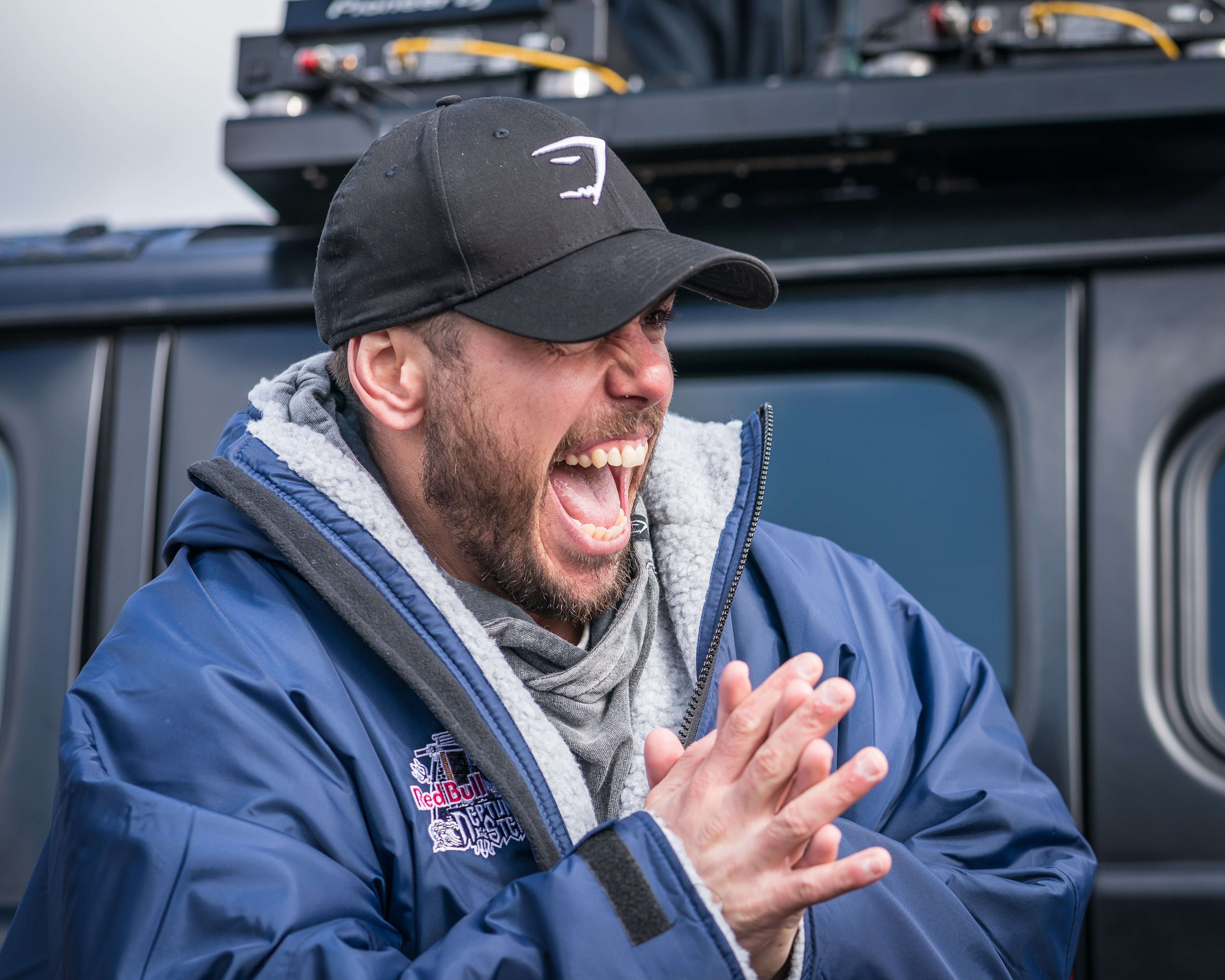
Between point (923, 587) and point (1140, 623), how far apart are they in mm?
296

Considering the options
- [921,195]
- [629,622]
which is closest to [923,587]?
[629,622]

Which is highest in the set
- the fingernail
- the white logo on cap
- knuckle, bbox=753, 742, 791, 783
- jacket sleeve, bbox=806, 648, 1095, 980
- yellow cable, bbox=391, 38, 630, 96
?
yellow cable, bbox=391, 38, 630, 96

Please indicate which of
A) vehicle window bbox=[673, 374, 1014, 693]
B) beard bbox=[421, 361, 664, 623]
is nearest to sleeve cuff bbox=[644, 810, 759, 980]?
beard bbox=[421, 361, 664, 623]

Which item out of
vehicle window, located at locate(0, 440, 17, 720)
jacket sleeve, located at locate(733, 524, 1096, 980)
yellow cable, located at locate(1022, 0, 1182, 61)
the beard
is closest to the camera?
jacket sleeve, located at locate(733, 524, 1096, 980)

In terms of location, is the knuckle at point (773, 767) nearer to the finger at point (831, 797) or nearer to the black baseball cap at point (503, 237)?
the finger at point (831, 797)

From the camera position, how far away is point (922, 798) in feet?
4.64

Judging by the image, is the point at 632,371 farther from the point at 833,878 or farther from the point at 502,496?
the point at 833,878

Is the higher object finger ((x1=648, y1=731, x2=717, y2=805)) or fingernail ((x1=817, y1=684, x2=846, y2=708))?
fingernail ((x1=817, y1=684, x2=846, y2=708))

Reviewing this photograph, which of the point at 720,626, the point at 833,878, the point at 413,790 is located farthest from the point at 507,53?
the point at 833,878

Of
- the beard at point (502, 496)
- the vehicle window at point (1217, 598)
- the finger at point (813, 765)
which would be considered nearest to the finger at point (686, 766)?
the finger at point (813, 765)

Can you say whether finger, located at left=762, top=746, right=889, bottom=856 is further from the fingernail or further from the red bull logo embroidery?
the red bull logo embroidery

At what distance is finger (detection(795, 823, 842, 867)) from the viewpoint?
105 cm

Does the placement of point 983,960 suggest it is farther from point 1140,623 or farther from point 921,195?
point 921,195

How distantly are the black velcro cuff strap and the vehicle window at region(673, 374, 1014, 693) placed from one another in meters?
0.80
